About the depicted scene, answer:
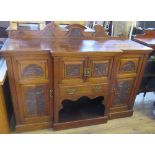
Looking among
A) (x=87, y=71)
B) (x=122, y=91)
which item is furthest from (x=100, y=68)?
(x=122, y=91)

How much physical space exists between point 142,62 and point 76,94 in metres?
0.76

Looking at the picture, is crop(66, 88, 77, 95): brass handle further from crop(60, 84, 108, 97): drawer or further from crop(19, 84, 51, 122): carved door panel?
crop(19, 84, 51, 122): carved door panel

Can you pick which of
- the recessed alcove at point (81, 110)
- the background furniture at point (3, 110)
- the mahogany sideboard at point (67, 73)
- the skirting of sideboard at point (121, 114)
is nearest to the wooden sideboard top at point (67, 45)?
the mahogany sideboard at point (67, 73)

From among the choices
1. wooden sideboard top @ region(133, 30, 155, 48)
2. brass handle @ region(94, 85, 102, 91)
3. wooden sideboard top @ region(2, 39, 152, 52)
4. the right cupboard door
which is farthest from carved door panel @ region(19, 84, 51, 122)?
wooden sideboard top @ region(133, 30, 155, 48)

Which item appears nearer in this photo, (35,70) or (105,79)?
(35,70)

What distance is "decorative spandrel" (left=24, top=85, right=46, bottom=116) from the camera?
4.98 ft

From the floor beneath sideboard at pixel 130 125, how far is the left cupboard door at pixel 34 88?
20 centimetres

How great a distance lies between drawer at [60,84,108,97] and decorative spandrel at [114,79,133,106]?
210 mm

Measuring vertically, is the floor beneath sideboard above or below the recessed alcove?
below

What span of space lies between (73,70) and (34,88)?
0.39 metres

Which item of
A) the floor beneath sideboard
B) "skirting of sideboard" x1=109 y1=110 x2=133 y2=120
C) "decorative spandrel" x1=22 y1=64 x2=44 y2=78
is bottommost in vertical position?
the floor beneath sideboard
